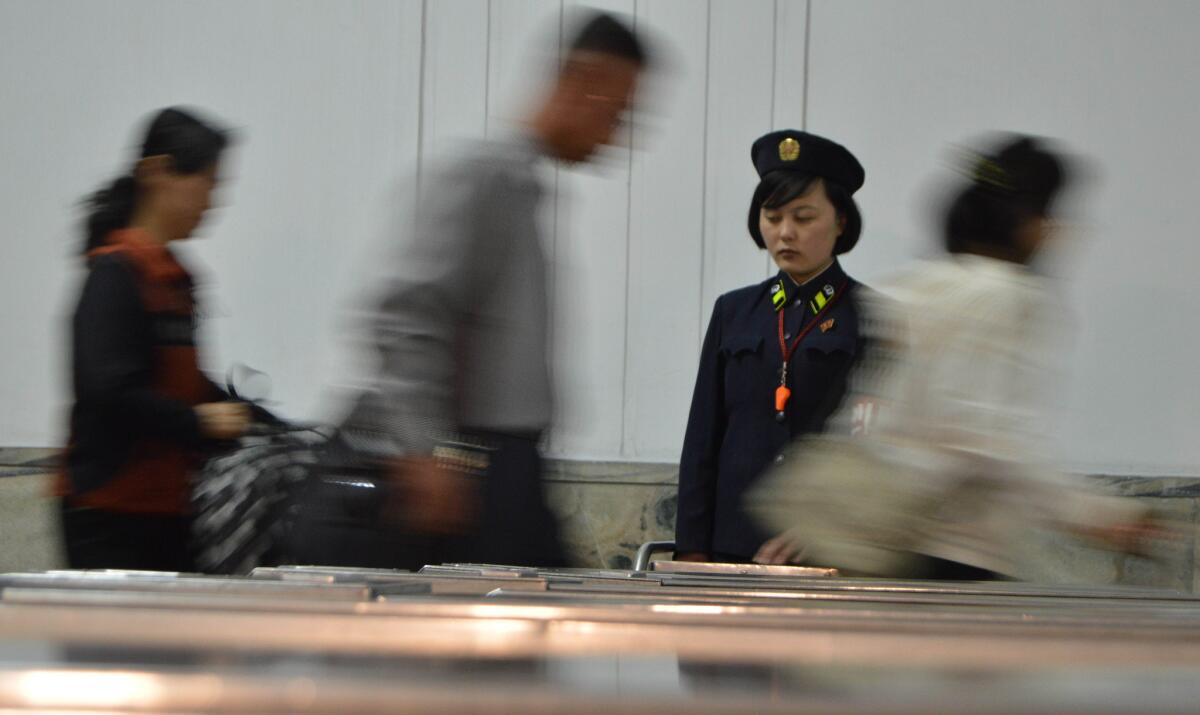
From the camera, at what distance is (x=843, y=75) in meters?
4.00

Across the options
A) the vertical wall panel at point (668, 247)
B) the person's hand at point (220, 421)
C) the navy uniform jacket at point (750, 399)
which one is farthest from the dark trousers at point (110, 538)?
the vertical wall panel at point (668, 247)

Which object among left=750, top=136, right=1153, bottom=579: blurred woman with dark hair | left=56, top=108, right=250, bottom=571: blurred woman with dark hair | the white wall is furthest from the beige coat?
the white wall

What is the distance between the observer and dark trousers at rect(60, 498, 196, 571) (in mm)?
2092

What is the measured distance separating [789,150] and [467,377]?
131 cm

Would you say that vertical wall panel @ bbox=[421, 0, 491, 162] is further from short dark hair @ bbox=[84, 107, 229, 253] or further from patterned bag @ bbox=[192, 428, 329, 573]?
patterned bag @ bbox=[192, 428, 329, 573]

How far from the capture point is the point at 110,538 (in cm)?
210

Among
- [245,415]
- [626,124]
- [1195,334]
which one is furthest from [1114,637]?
[1195,334]

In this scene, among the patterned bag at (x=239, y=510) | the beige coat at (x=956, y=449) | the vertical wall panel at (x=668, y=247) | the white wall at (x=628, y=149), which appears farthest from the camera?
the vertical wall panel at (x=668, y=247)

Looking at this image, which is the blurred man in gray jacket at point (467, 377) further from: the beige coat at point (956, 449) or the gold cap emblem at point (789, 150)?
the gold cap emblem at point (789, 150)

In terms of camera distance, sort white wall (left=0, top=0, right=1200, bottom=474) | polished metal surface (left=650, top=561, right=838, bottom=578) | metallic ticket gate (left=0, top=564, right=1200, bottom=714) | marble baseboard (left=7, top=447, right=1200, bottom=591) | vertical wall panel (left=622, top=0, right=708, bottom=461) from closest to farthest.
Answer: metallic ticket gate (left=0, top=564, right=1200, bottom=714)
polished metal surface (left=650, top=561, right=838, bottom=578)
marble baseboard (left=7, top=447, right=1200, bottom=591)
white wall (left=0, top=0, right=1200, bottom=474)
vertical wall panel (left=622, top=0, right=708, bottom=461)

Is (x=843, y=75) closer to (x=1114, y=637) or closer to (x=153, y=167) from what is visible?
(x=153, y=167)

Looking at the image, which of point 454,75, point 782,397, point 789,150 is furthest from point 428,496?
point 454,75

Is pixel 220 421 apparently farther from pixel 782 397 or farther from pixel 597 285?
pixel 597 285

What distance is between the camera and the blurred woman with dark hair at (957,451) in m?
1.90
